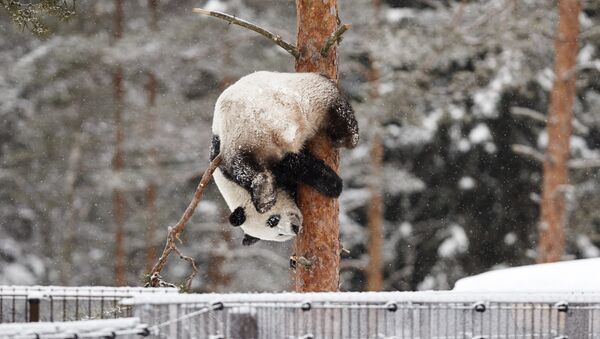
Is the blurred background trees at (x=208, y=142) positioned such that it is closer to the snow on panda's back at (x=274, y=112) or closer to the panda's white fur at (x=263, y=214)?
the panda's white fur at (x=263, y=214)

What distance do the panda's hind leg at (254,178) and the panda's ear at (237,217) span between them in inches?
9.3

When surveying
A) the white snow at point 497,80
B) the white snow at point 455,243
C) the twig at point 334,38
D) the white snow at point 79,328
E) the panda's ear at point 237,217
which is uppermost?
the white snow at point 497,80

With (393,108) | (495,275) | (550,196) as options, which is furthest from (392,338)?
(393,108)

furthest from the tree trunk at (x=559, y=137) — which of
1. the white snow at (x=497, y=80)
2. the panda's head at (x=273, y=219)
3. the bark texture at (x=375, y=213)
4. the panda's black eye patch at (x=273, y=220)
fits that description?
the panda's black eye patch at (x=273, y=220)

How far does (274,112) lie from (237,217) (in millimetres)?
801

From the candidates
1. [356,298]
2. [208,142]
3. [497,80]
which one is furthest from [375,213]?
[356,298]

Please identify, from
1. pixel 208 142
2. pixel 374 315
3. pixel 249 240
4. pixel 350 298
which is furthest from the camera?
pixel 208 142

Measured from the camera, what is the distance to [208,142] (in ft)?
57.2

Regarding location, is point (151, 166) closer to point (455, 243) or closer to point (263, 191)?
point (455, 243)

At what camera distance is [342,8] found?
1688cm

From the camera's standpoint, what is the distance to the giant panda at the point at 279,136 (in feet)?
18.9

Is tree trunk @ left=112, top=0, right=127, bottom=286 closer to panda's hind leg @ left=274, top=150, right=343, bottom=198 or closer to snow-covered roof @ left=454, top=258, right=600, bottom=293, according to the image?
panda's hind leg @ left=274, top=150, right=343, bottom=198

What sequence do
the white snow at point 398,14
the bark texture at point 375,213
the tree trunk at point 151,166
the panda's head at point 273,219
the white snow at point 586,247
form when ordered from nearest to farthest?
the panda's head at point 273,219, the bark texture at point 375,213, the white snow at point 398,14, the white snow at point 586,247, the tree trunk at point 151,166

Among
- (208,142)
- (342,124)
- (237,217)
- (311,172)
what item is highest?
(208,142)
